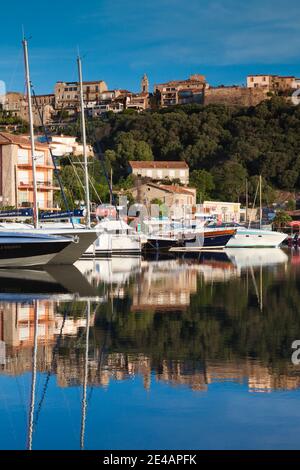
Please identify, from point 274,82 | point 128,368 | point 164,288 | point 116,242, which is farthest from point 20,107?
point 128,368

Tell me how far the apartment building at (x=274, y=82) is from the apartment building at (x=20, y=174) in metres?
94.8

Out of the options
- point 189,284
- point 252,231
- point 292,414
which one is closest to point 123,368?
point 292,414

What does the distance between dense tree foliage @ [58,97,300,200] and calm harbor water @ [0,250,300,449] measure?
6820cm

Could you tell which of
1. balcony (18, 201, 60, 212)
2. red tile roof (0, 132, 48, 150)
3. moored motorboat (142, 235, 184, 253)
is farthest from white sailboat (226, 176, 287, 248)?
red tile roof (0, 132, 48, 150)

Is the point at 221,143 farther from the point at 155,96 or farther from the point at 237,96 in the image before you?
the point at 155,96

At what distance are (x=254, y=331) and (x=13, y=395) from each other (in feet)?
20.6

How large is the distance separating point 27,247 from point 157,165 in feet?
212

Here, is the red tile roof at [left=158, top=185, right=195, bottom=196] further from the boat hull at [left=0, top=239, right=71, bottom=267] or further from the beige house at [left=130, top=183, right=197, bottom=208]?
the boat hull at [left=0, top=239, right=71, bottom=267]

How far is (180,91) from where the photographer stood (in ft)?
490

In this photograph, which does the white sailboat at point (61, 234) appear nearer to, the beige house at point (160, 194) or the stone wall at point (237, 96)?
the beige house at point (160, 194)

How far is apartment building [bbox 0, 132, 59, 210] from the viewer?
5744cm

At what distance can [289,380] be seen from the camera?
1029 centimetres

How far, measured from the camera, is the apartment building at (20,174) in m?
57.4

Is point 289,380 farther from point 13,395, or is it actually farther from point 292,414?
point 13,395
